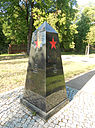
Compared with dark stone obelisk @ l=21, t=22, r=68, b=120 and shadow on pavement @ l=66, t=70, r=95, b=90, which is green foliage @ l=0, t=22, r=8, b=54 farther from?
dark stone obelisk @ l=21, t=22, r=68, b=120

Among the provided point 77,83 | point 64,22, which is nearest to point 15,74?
point 77,83

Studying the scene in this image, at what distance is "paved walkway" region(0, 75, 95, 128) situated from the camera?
242 cm

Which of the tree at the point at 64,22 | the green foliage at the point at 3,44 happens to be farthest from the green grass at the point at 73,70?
the green foliage at the point at 3,44

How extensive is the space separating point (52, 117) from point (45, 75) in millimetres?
1246

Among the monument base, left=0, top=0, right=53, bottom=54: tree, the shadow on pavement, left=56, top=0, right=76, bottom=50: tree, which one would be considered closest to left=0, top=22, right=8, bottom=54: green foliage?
left=0, top=0, right=53, bottom=54: tree

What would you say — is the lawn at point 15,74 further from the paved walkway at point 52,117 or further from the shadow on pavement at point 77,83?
A: the paved walkway at point 52,117

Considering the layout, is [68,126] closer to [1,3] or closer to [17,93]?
[17,93]

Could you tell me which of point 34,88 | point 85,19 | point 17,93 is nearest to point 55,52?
point 34,88

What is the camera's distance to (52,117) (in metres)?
2.71

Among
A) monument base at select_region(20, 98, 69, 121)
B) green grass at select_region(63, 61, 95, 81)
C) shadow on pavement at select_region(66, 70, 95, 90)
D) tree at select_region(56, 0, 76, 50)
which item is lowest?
shadow on pavement at select_region(66, 70, 95, 90)

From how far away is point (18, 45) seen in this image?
867 inches

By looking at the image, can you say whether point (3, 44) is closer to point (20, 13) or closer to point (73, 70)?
point (20, 13)

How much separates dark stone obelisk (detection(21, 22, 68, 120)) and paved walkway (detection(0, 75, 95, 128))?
0.19 metres

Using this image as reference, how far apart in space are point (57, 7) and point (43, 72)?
712 inches
